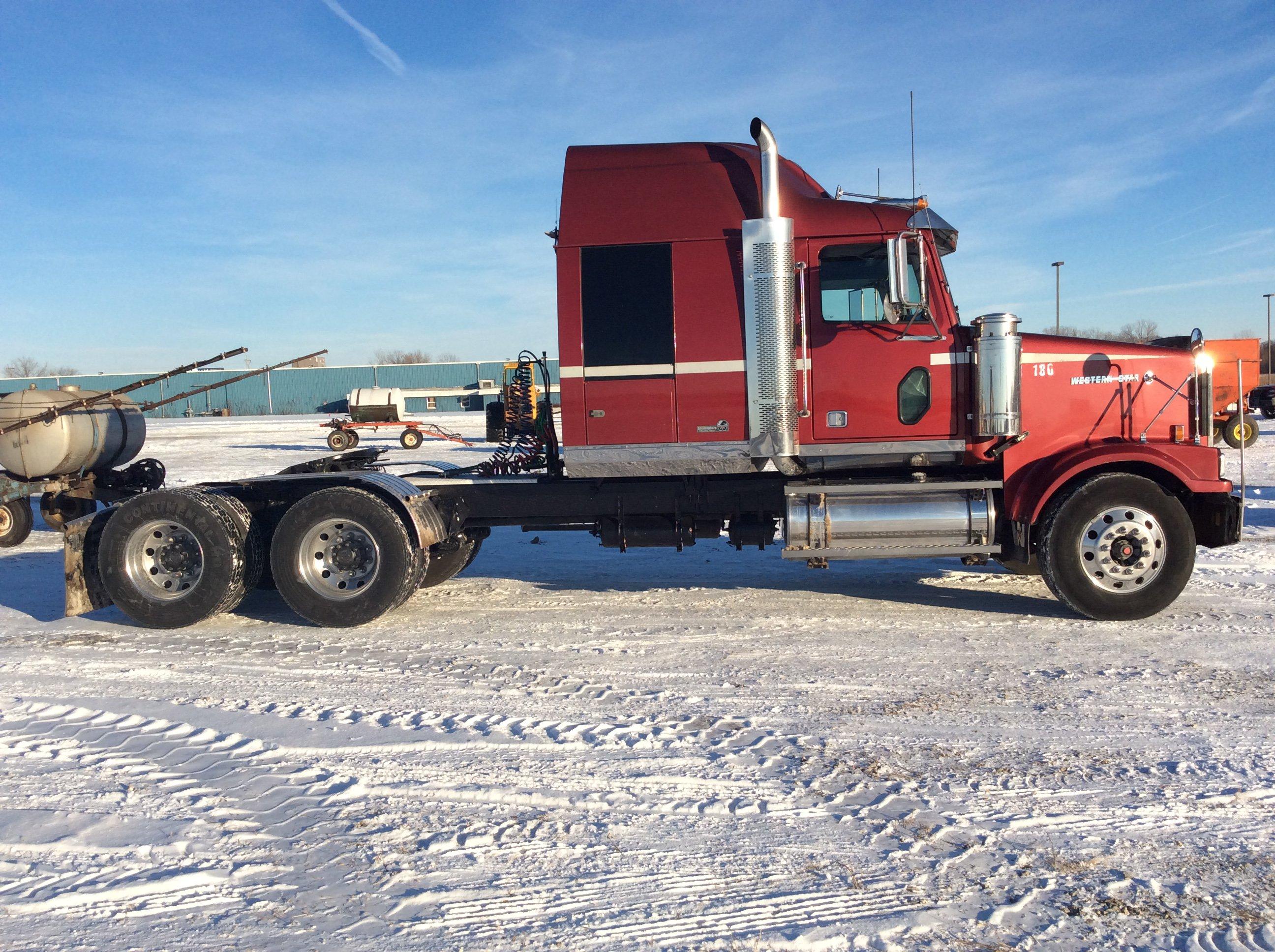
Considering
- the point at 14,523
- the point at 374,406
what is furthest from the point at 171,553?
the point at 374,406

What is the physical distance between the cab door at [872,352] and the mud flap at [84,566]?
5815 mm

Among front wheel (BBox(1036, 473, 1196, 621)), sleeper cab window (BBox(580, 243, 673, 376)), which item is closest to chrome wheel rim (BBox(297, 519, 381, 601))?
sleeper cab window (BBox(580, 243, 673, 376))

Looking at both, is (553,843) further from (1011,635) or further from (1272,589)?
(1272,589)

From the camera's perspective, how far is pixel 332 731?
14.8ft

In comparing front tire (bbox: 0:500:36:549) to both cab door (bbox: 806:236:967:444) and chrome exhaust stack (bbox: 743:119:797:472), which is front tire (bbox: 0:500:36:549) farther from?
cab door (bbox: 806:236:967:444)

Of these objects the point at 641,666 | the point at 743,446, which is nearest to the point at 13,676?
the point at 641,666

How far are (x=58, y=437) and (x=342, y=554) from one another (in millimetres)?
7010

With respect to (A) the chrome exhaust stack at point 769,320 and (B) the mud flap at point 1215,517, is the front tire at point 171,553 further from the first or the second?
(B) the mud flap at point 1215,517

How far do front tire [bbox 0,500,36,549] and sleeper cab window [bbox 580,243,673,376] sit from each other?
30.6 ft

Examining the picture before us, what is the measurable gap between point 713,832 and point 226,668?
12.8ft

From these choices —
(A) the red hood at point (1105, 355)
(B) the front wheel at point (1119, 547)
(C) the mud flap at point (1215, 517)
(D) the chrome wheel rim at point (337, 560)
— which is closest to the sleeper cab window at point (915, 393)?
(A) the red hood at point (1105, 355)

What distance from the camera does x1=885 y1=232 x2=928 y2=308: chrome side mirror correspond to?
236 inches

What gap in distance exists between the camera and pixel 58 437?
36.6 feet

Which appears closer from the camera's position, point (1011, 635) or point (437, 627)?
point (1011, 635)
